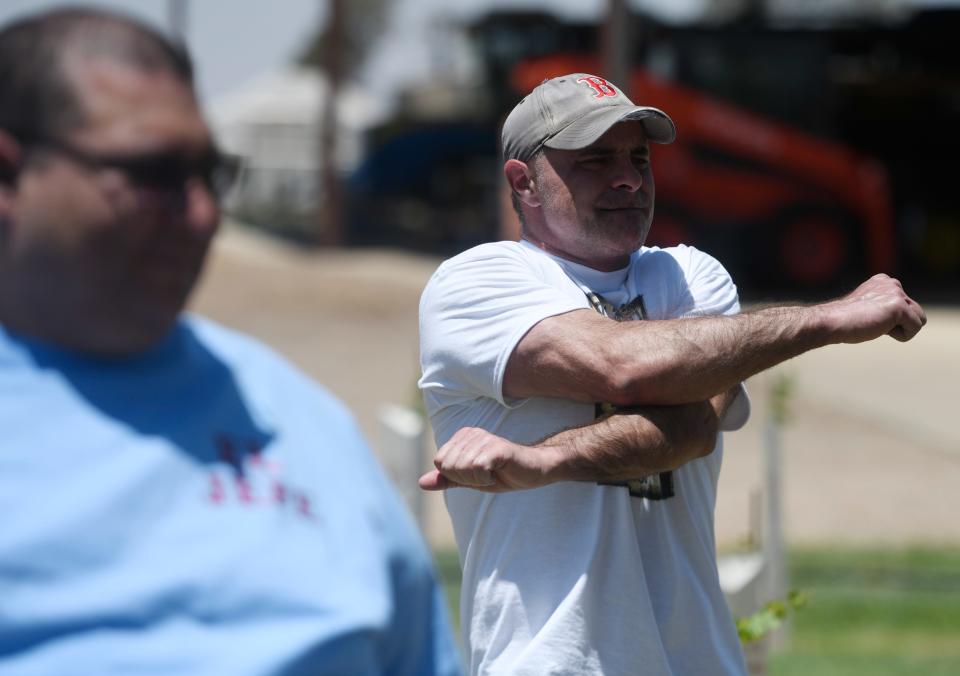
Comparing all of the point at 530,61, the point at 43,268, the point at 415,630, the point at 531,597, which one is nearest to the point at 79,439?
the point at 43,268

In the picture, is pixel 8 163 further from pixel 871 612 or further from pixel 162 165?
pixel 871 612

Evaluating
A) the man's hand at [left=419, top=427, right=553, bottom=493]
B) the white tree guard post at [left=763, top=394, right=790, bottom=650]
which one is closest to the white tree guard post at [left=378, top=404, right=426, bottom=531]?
the white tree guard post at [left=763, top=394, right=790, bottom=650]

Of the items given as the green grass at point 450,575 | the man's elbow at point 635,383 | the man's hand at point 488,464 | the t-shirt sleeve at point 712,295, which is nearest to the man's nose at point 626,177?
the t-shirt sleeve at point 712,295

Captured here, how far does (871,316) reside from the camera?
2426 mm

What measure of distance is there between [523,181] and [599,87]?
0.75ft

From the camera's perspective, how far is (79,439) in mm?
1447

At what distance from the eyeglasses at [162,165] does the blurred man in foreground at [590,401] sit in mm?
796

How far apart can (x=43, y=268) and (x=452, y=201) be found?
85.8ft

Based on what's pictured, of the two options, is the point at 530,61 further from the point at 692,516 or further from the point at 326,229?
the point at 692,516

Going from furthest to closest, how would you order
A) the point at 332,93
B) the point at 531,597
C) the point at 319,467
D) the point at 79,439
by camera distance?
1. the point at 332,93
2. the point at 531,597
3. the point at 319,467
4. the point at 79,439

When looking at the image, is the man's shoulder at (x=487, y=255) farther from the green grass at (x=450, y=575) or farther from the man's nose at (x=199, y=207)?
the green grass at (x=450, y=575)

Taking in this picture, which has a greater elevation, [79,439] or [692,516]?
[79,439]

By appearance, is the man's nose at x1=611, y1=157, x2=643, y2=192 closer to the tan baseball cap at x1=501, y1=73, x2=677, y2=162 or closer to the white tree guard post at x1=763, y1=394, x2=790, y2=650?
the tan baseball cap at x1=501, y1=73, x2=677, y2=162

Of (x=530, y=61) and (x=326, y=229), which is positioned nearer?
(x=530, y=61)
